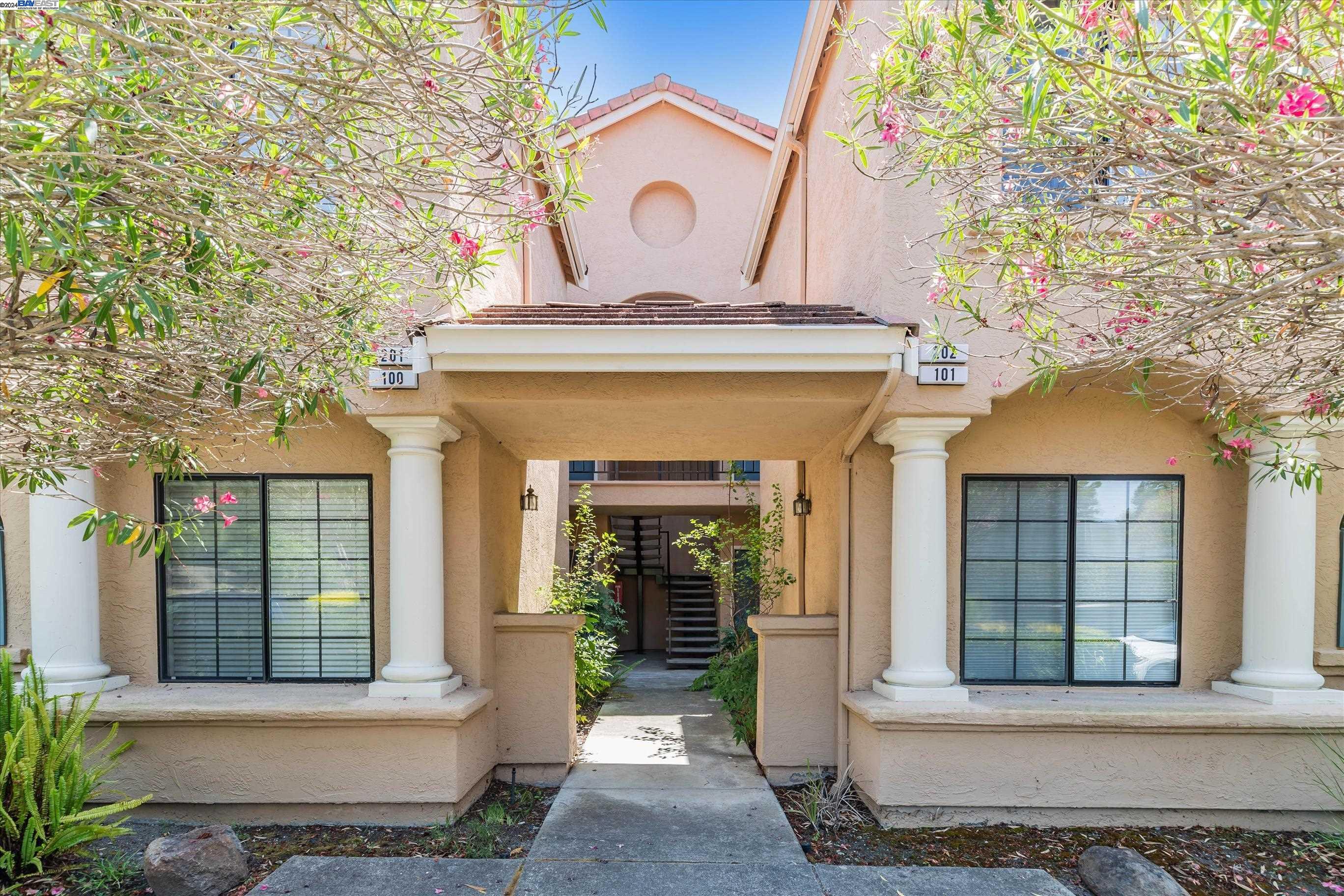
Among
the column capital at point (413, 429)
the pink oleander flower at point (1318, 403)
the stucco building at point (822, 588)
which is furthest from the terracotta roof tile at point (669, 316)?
the pink oleander flower at point (1318, 403)

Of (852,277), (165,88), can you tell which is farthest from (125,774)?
(852,277)

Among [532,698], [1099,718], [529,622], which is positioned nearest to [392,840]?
[532,698]

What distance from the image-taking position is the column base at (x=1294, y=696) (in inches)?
186

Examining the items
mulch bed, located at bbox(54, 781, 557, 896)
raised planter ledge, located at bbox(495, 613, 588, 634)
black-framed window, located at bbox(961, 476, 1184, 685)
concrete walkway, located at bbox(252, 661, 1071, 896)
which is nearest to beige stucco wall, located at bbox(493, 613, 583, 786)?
raised planter ledge, located at bbox(495, 613, 588, 634)

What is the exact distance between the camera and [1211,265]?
127 inches

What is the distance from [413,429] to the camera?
15.7ft

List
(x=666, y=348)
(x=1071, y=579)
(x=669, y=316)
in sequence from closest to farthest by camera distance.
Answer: (x=666, y=348) → (x=669, y=316) → (x=1071, y=579)

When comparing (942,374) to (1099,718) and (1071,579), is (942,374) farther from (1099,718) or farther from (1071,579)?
(1099,718)

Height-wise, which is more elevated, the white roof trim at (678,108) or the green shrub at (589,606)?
the white roof trim at (678,108)

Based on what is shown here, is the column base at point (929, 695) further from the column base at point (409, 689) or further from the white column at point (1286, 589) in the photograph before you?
the column base at point (409, 689)

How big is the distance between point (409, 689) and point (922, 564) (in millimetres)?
3518

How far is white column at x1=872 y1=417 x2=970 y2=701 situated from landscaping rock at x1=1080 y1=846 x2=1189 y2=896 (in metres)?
1.07

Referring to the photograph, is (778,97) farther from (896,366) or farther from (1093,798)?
(1093,798)

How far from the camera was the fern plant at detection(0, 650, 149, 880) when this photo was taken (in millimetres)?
3750
